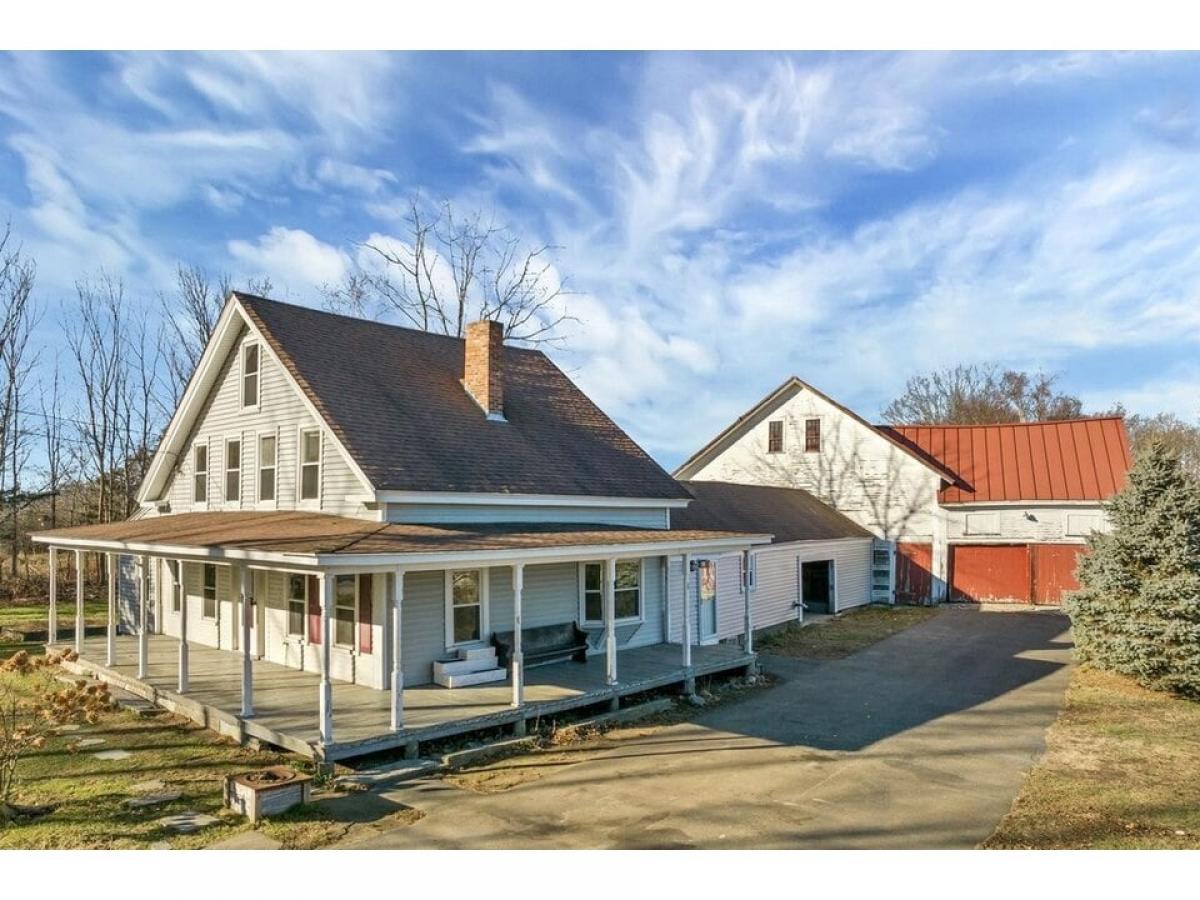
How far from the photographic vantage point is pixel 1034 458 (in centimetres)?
2795

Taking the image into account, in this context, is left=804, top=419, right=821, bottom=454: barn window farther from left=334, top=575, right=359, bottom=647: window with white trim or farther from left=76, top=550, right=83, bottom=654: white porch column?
left=76, top=550, right=83, bottom=654: white porch column

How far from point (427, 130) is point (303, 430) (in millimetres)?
8555

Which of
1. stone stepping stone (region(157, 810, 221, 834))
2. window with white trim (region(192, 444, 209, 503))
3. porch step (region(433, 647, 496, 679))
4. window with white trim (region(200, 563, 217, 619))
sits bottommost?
stone stepping stone (region(157, 810, 221, 834))

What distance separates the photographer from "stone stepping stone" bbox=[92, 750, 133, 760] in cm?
1018

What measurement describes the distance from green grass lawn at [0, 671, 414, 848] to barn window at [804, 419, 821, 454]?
24.3m

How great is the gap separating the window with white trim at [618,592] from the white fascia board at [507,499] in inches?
50.4

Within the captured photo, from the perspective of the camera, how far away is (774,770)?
9898mm

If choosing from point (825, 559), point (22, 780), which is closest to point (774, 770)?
point (22, 780)

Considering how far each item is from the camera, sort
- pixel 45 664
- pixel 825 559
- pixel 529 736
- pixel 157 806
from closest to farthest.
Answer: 1. pixel 157 806
2. pixel 45 664
3. pixel 529 736
4. pixel 825 559

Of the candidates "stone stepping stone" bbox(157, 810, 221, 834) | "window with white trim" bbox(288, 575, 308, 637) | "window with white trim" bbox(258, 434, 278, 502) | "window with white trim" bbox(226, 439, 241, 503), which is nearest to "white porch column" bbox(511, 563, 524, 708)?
"stone stepping stone" bbox(157, 810, 221, 834)

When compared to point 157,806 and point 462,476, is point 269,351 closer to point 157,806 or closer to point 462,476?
point 462,476

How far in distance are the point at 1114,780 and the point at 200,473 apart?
1781cm

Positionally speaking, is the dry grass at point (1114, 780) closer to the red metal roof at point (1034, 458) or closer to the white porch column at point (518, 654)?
the white porch column at point (518, 654)

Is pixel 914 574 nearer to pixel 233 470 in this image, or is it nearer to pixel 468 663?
pixel 468 663
